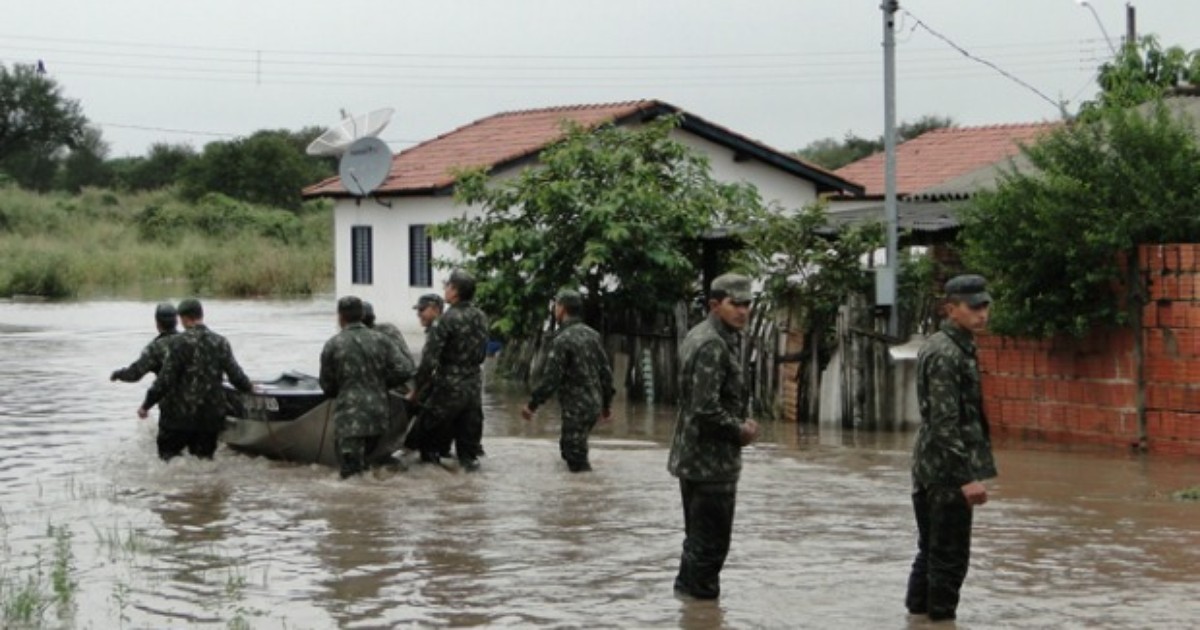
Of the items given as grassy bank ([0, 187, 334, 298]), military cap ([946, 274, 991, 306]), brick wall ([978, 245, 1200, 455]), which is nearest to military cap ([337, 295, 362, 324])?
military cap ([946, 274, 991, 306])

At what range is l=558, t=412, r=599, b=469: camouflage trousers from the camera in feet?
47.5

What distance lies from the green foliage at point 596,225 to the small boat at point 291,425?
5610 mm

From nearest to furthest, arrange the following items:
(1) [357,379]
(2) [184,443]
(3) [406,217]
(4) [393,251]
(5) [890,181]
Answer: (1) [357,379] < (2) [184,443] < (5) [890,181] < (3) [406,217] < (4) [393,251]

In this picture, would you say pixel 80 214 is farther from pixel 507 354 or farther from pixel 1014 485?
pixel 1014 485

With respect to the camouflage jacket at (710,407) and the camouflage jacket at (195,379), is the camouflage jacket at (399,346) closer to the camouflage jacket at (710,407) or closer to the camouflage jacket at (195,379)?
the camouflage jacket at (195,379)

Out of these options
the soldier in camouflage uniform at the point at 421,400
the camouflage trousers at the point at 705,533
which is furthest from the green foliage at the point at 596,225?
the camouflage trousers at the point at 705,533

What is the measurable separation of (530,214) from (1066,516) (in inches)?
389

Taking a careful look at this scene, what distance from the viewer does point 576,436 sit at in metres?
14.6

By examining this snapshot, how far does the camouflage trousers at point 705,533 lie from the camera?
908 centimetres

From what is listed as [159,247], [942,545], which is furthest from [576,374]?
[159,247]

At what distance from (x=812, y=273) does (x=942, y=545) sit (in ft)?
33.8

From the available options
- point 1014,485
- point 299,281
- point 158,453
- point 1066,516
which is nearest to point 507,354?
point 158,453

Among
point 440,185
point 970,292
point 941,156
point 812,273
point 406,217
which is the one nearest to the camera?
point 970,292

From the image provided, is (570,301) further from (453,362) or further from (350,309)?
(350,309)
